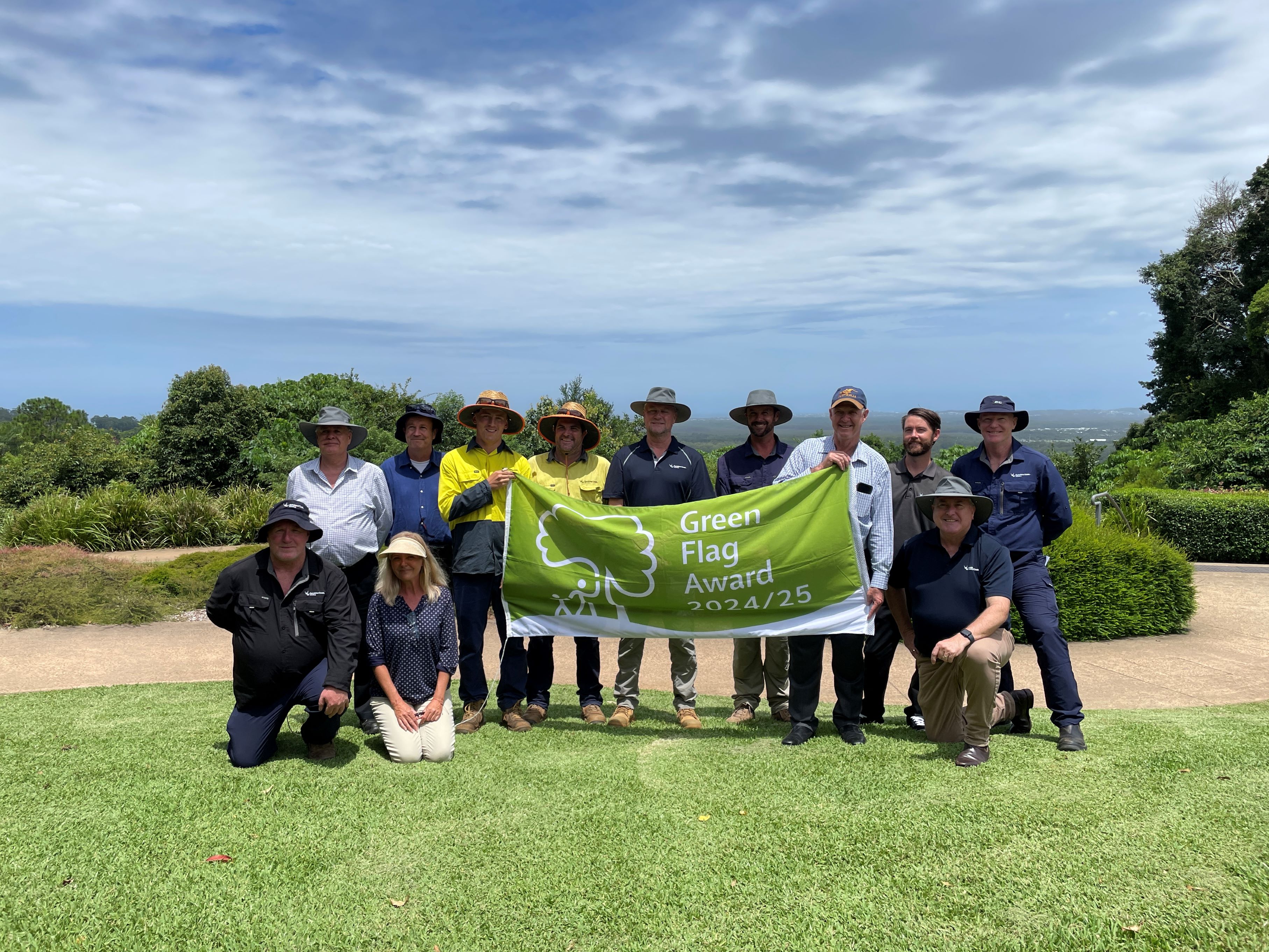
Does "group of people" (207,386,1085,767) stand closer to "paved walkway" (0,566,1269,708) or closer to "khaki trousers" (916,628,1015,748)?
"khaki trousers" (916,628,1015,748)

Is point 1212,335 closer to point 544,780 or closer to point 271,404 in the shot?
point 271,404

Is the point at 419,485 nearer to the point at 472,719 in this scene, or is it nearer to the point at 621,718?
the point at 472,719

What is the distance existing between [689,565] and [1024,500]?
7.21 feet

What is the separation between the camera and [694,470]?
5.99 m

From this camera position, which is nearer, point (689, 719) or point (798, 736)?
point (798, 736)

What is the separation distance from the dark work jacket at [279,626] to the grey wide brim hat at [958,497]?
11.6 ft

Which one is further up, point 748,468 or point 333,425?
point 333,425

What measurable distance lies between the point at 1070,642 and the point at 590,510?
21.8 ft

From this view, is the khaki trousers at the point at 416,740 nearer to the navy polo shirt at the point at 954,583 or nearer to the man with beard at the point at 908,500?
the man with beard at the point at 908,500

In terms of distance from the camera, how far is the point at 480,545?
5852 mm

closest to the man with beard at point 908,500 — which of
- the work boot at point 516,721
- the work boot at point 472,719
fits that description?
the work boot at point 516,721

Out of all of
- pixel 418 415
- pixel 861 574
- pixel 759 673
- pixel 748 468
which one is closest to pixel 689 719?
pixel 759 673

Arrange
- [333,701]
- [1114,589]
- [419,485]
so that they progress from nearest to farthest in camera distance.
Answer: [333,701], [419,485], [1114,589]

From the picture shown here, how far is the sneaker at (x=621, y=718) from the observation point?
6008 mm
